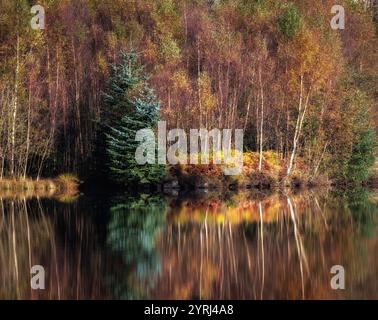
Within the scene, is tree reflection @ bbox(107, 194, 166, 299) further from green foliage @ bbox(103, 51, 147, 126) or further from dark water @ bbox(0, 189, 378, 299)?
green foliage @ bbox(103, 51, 147, 126)

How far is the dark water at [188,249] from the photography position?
1193cm

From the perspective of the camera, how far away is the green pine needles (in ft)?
103

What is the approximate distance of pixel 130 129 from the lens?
1243 inches

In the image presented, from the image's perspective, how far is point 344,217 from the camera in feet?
71.2

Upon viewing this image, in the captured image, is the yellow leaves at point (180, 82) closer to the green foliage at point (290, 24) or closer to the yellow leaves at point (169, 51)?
the yellow leaves at point (169, 51)

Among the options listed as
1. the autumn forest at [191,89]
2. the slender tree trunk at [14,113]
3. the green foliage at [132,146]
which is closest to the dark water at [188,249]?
the green foliage at [132,146]

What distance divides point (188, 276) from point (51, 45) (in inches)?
1010

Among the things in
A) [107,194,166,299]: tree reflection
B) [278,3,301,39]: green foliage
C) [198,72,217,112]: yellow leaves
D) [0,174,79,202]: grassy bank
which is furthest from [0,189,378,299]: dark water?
[278,3,301,39]: green foliage

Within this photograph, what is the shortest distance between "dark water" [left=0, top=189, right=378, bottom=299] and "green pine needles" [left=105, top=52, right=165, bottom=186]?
5.31 meters

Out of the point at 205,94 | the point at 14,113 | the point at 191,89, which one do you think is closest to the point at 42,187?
the point at 14,113

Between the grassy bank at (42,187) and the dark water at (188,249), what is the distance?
124 inches

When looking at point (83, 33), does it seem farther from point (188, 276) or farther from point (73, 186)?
point (188, 276)
